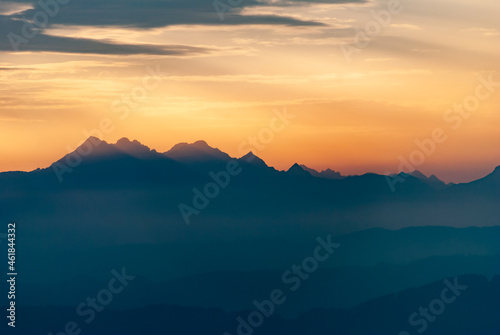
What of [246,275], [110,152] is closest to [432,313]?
[246,275]

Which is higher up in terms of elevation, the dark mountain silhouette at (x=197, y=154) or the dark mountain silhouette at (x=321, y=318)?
the dark mountain silhouette at (x=197, y=154)

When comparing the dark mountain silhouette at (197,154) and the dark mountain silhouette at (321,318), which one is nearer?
the dark mountain silhouette at (321,318)

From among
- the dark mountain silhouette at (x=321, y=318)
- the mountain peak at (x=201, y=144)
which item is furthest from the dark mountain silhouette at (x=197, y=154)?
the dark mountain silhouette at (x=321, y=318)

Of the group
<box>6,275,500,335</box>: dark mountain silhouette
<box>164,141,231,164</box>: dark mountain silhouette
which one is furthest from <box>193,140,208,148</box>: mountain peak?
<box>6,275,500,335</box>: dark mountain silhouette

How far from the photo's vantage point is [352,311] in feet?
188

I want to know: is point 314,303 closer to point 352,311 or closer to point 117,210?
point 352,311

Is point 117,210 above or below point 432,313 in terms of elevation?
above

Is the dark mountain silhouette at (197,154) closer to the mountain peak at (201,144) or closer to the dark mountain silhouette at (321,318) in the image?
the mountain peak at (201,144)

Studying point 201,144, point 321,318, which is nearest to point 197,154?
point 201,144

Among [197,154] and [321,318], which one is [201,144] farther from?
[321,318]

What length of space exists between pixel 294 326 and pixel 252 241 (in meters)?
8.57

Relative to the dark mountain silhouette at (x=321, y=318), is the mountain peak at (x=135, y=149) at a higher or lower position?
higher

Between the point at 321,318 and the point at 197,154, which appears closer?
the point at 321,318

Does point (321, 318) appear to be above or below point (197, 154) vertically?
below
